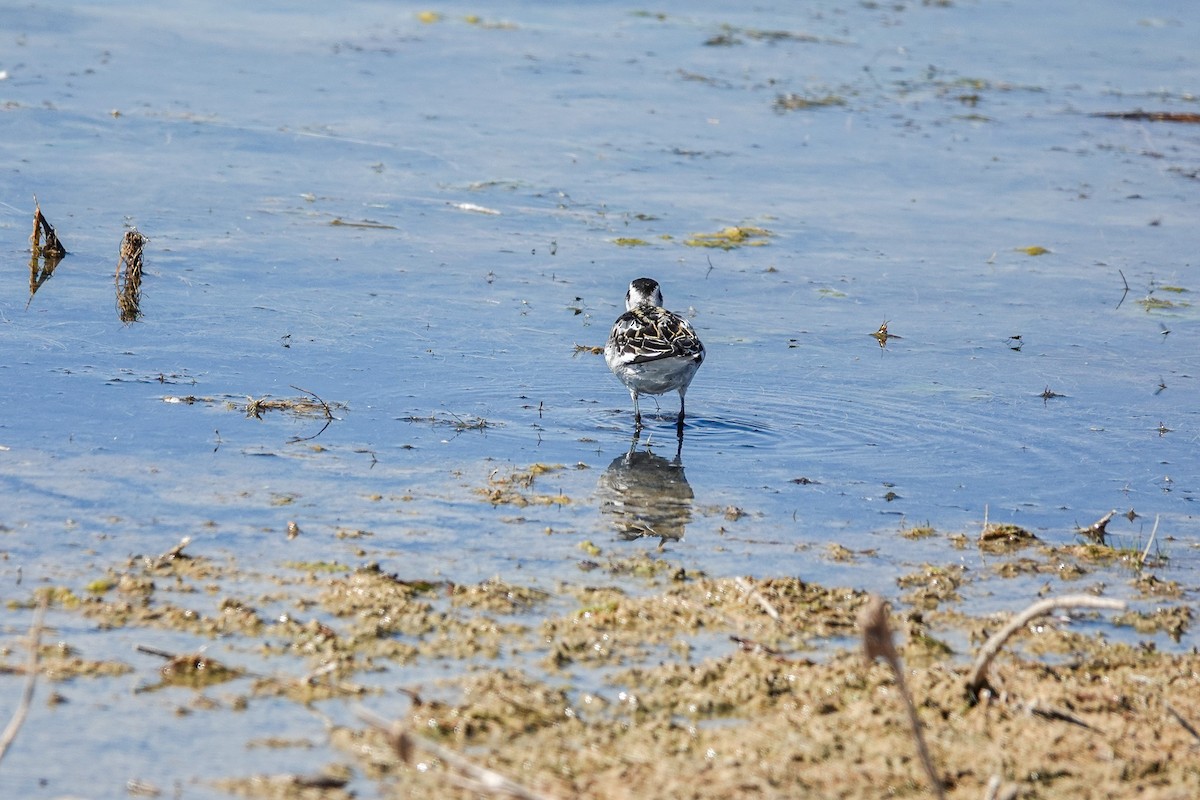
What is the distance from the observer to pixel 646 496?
8.12 m

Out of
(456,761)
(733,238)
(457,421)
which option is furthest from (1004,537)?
(733,238)

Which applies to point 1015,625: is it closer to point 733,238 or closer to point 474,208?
point 733,238

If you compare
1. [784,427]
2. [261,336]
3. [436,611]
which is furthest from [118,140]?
[436,611]

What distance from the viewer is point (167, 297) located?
1128 cm

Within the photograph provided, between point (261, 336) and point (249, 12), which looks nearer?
point (261, 336)

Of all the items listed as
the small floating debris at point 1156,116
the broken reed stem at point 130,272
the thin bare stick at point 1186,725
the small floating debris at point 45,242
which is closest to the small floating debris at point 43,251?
the small floating debris at point 45,242

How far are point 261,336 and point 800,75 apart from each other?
1237 cm

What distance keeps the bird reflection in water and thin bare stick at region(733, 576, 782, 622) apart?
824mm

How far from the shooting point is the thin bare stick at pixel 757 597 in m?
6.22

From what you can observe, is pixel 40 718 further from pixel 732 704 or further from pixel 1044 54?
pixel 1044 54

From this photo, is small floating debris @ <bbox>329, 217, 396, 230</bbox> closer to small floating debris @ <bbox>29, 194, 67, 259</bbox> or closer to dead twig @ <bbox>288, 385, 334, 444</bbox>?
small floating debris @ <bbox>29, 194, 67, 259</bbox>

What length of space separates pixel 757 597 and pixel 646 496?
1.86 m

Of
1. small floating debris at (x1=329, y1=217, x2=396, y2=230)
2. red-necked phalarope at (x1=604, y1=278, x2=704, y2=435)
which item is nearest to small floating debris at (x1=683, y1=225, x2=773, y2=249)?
small floating debris at (x1=329, y1=217, x2=396, y2=230)

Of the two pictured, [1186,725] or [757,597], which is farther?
[757,597]
